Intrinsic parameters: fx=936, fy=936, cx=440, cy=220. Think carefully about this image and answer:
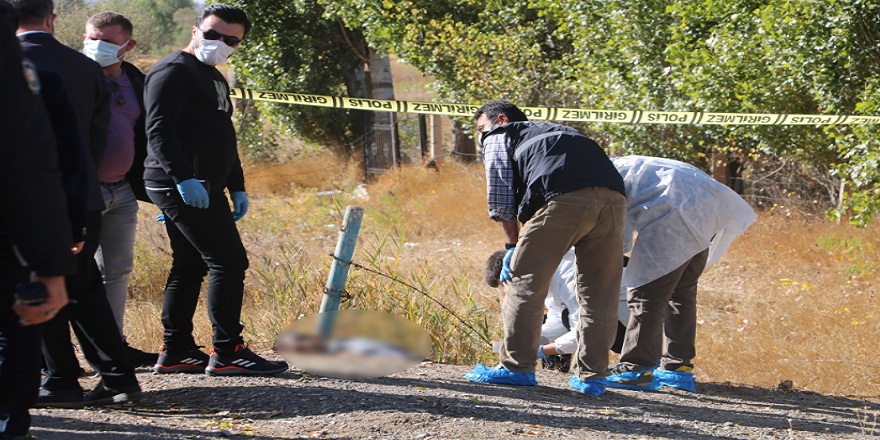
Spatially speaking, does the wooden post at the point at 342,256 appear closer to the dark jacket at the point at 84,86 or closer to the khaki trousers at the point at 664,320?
the dark jacket at the point at 84,86

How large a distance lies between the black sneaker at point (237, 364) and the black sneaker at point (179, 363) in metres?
0.09

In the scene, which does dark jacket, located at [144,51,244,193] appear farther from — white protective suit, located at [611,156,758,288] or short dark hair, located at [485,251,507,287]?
white protective suit, located at [611,156,758,288]

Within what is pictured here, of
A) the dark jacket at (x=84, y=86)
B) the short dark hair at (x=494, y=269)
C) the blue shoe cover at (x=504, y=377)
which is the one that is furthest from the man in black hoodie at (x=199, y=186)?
the short dark hair at (x=494, y=269)

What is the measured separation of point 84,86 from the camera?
365 cm

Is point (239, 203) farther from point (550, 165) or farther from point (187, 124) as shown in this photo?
point (550, 165)

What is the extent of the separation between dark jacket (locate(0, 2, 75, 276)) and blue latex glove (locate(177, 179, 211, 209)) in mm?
1359

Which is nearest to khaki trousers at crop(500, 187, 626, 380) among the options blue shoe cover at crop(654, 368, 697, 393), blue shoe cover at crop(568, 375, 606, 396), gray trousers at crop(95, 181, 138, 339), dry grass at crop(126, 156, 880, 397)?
blue shoe cover at crop(568, 375, 606, 396)

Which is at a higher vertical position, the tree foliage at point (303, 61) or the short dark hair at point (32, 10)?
the tree foliage at point (303, 61)

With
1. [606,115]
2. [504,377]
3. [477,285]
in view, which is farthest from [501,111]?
[606,115]

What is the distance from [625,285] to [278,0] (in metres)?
10.7

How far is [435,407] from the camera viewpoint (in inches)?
154

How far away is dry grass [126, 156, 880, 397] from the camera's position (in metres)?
5.61

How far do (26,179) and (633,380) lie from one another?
3270 millimetres

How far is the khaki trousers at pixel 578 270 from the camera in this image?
420cm
